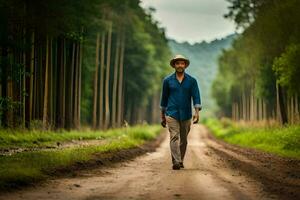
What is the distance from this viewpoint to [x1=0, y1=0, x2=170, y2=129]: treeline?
18.6 meters

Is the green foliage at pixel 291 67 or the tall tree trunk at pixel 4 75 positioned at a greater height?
the green foliage at pixel 291 67

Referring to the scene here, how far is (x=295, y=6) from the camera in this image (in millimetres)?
34250

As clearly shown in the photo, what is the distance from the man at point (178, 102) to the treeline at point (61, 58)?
4.51 m

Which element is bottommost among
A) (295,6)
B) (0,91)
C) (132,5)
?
(0,91)

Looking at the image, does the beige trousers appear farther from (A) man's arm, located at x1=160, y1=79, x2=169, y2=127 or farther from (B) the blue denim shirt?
(A) man's arm, located at x1=160, y1=79, x2=169, y2=127

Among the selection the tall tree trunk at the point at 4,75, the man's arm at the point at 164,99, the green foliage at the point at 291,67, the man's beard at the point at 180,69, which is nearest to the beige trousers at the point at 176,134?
the man's arm at the point at 164,99

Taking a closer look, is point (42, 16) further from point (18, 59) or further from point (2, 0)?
point (2, 0)

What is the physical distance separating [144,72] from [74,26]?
124 ft

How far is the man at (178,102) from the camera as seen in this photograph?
45.6 ft

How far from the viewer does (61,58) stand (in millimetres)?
34906

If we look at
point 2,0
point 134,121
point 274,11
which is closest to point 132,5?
point 274,11

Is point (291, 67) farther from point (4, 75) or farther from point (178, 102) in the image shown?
point (178, 102)

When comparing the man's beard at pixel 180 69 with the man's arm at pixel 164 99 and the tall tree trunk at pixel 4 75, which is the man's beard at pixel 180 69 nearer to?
the man's arm at pixel 164 99

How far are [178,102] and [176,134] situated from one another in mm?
760
